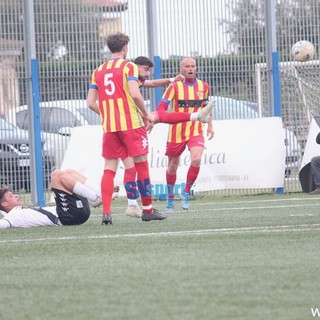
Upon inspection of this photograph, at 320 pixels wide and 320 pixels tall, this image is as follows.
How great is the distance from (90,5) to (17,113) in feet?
6.89

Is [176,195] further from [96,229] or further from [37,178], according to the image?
[96,229]

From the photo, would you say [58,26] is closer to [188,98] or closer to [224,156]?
[224,156]

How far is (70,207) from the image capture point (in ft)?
36.5

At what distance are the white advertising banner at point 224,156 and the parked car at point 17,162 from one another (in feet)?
1.47

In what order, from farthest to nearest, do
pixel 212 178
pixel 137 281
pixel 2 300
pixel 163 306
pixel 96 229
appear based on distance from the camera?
pixel 212 178
pixel 96 229
pixel 137 281
pixel 2 300
pixel 163 306

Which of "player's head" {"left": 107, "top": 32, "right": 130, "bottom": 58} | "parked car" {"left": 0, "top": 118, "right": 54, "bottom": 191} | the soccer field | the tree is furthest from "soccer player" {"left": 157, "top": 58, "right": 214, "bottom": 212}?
"parked car" {"left": 0, "top": 118, "right": 54, "bottom": 191}

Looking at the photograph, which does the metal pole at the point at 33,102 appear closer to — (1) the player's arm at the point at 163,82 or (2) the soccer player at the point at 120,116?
(1) the player's arm at the point at 163,82

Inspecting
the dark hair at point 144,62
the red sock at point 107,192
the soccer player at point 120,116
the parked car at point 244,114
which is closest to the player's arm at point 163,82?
the dark hair at point 144,62

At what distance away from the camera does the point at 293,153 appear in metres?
19.3

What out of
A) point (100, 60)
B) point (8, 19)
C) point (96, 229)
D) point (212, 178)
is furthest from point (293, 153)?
point (96, 229)

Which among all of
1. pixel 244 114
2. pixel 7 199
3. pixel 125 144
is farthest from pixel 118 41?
pixel 244 114

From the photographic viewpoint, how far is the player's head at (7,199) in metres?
10.8

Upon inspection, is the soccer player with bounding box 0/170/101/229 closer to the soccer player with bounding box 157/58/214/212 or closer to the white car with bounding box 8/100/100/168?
the soccer player with bounding box 157/58/214/212

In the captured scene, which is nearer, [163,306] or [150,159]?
[163,306]
